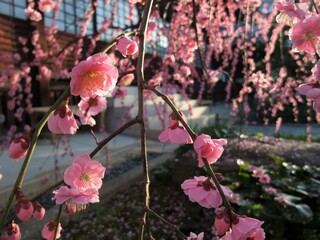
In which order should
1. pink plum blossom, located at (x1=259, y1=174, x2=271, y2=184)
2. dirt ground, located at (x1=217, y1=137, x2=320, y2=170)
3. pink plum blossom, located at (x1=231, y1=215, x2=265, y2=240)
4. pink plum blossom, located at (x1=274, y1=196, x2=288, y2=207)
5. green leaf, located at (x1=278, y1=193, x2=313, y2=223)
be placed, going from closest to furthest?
pink plum blossom, located at (x1=231, y1=215, x2=265, y2=240), green leaf, located at (x1=278, y1=193, x2=313, y2=223), pink plum blossom, located at (x1=274, y1=196, x2=288, y2=207), pink plum blossom, located at (x1=259, y1=174, x2=271, y2=184), dirt ground, located at (x1=217, y1=137, x2=320, y2=170)

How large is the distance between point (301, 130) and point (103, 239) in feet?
22.3

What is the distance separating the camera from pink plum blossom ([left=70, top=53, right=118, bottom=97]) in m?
0.68

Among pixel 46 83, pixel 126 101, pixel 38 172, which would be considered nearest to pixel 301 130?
pixel 126 101

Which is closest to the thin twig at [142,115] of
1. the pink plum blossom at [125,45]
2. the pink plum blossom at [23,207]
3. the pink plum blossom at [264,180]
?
the pink plum blossom at [125,45]

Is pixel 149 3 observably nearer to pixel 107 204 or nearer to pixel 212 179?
pixel 212 179

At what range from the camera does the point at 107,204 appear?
300 cm

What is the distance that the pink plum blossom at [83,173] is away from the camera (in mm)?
691

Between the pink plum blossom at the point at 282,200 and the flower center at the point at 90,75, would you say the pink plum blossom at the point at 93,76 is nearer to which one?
the flower center at the point at 90,75

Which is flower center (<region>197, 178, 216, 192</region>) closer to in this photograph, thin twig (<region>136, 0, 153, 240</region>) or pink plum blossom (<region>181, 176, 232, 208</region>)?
pink plum blossom (<region>181, 176, 232, 208</region>)

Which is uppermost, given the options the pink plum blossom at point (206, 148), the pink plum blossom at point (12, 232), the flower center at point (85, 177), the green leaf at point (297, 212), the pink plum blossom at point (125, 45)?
the pink plum blossom at point (125, 45)

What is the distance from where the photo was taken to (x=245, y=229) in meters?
0.57

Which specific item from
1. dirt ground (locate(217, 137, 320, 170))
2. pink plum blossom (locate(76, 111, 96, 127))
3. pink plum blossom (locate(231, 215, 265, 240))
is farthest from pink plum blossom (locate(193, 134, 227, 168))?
dirt ground (locate(217, 137, 320, 170))

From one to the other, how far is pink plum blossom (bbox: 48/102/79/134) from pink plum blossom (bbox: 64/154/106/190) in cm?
8

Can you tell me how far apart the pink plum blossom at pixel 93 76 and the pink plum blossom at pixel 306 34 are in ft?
1.36
